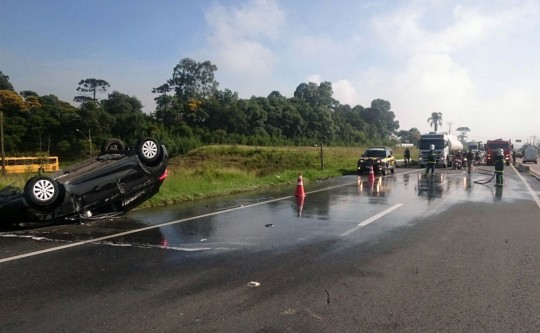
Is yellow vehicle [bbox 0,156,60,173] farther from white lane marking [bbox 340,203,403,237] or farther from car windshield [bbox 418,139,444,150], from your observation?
car windshield [bbox 418,139,444,150]

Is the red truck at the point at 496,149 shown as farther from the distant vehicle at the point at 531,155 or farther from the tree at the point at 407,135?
the tree at the point at 407,135

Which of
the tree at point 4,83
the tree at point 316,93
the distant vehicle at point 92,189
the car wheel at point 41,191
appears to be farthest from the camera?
the tree at point 316,93

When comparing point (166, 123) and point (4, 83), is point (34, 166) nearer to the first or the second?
point (166, 123)

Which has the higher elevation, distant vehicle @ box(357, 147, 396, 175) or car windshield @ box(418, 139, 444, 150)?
car windshield @ box(418, 139, 444, 150)

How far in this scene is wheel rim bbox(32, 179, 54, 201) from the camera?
7996 mm

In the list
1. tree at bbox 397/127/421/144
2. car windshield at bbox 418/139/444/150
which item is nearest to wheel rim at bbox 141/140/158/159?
car windshield at bbox 418/139/444/150

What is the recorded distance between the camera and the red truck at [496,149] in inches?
1650

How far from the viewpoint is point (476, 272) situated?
561 cm

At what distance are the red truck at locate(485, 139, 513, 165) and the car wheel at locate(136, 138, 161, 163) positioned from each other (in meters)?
40.0

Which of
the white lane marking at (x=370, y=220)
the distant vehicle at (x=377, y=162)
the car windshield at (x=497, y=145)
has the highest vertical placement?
the car windshield at (x=497, y=145)

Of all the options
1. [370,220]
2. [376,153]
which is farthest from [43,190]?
[376,153]

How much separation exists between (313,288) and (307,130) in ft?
275

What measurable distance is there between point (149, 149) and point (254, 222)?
9.60 ft

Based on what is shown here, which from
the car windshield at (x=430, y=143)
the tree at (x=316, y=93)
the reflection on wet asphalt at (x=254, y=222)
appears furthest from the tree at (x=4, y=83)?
the reflection on wet asphalt at (x=254, y=222)
